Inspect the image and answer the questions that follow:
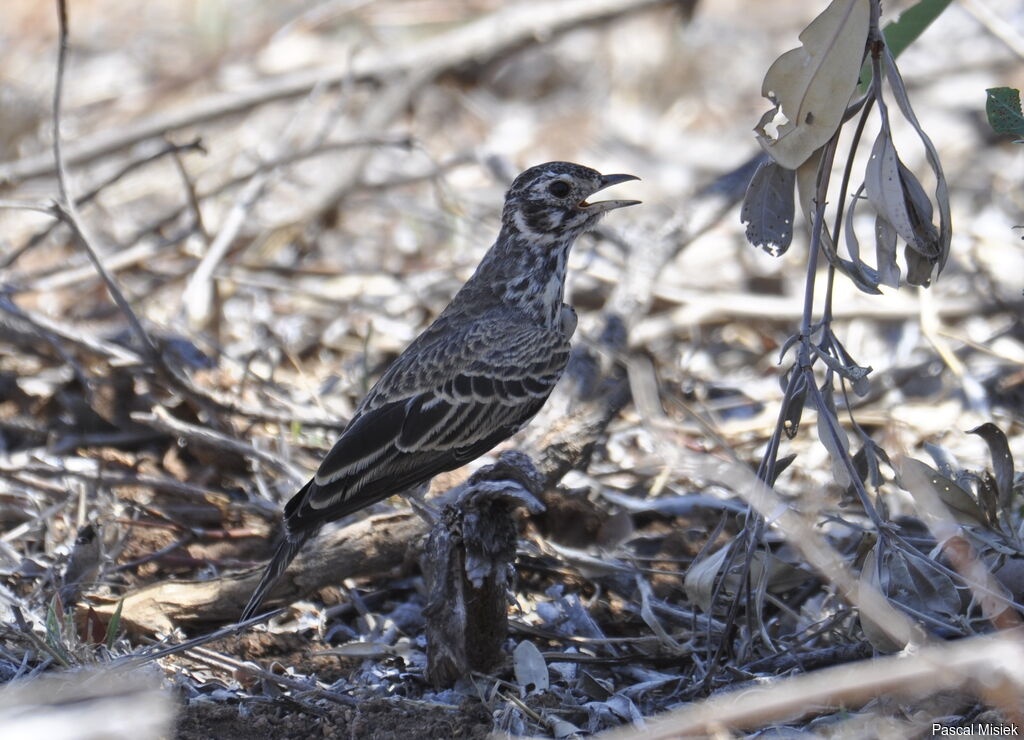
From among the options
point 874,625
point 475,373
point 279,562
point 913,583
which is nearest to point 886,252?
point 913,583

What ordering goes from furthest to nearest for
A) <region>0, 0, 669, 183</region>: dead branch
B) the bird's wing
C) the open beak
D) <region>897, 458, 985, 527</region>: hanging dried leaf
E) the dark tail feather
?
<region>0, 0, 669, 183</region>: dead branch
the open beak
the bird's wing
the dark tail feather
<region>897, 458, 985, 527</region>: hanging dried leaf

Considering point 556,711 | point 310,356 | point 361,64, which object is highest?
point 361,64

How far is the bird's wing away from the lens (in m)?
4.34

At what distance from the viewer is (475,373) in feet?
15.8

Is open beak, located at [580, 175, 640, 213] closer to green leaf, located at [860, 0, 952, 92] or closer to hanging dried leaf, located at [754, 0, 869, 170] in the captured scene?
green leaf, located at [860, 0, 952, 92]

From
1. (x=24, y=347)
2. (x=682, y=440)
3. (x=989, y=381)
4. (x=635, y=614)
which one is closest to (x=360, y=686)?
(x=635, y=614)

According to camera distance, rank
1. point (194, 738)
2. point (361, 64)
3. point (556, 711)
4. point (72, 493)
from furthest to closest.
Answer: point (361, 64), point (72, 493), point (556, 711), point (194, 738)

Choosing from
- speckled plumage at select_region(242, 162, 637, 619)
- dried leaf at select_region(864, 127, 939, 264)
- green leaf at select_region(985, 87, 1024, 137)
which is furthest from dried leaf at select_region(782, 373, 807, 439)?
speckled plumage at select_region(242, 162, 637, 619)

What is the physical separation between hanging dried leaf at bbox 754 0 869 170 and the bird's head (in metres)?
1.48

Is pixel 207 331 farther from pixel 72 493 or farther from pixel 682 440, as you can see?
pixel 682 440

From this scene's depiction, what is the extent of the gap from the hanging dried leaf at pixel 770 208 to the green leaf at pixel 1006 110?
24.0 inches

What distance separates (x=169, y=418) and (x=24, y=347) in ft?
4.10

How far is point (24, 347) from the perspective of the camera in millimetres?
6164

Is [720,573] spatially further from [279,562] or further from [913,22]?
[913,22]
